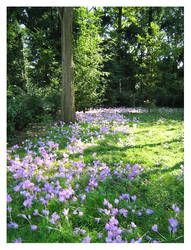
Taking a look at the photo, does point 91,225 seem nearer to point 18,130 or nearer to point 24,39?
point 18,130

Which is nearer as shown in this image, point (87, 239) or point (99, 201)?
point (87, 239)

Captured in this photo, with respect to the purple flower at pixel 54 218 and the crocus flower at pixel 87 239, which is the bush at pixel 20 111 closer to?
the purple flower at pixel 54 218

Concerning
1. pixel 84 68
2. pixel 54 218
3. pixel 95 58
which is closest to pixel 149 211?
pixel 54 218

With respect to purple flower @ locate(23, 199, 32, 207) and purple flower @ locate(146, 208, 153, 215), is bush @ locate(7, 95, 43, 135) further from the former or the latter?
purple flower @ locate(146, 208, 153, 215)

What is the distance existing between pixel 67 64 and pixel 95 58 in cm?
378

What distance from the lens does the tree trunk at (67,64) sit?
5.68 meters

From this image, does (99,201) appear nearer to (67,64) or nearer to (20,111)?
(20,111)

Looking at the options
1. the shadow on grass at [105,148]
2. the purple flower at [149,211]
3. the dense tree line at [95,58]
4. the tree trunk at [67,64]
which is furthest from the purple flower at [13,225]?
the tree trunk at [67,64]

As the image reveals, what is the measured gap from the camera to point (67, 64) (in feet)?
19.1

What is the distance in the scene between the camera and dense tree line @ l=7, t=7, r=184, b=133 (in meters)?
8.75

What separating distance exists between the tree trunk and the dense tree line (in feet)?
2.67

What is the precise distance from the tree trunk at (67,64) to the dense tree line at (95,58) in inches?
32.1
